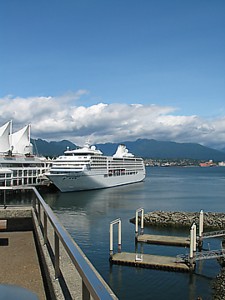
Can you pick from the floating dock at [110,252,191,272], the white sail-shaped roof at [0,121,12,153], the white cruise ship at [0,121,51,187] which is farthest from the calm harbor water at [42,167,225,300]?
the white sail-shaped roof at [0,121,12,153]

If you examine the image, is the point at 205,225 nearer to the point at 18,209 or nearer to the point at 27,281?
the point at 18,209

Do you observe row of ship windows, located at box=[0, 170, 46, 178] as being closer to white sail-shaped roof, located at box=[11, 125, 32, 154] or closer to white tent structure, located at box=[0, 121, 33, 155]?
white tent structure, located at box=[0, 121, 33, 155]

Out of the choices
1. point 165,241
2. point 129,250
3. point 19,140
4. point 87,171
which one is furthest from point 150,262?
point 19,140

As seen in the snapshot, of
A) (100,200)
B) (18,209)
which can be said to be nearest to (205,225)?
(100,200)

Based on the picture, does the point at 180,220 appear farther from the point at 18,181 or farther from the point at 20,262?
the point at 18,181

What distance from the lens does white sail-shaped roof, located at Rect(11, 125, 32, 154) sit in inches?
2584

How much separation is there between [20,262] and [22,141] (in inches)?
2518

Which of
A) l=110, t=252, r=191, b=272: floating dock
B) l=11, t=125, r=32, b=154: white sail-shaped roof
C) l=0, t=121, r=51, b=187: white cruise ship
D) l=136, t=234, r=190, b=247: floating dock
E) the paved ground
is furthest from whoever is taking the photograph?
l=11, t=125, r=32, b=154: white sail-shaped roof

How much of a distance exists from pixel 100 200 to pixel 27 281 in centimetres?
3887

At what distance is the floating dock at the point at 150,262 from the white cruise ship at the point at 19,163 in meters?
32.5

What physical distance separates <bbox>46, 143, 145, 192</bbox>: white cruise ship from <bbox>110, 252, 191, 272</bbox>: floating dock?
35.1 m

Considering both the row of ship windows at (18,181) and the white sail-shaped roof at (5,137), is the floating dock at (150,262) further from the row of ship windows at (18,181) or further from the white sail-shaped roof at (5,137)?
the white sail-shaped roof at (5,137)

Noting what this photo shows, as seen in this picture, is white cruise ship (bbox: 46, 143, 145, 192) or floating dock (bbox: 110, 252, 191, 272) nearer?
floating dock (bbox: 110, 252, 191, 272)

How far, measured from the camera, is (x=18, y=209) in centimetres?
736
